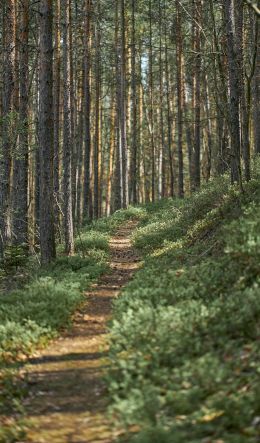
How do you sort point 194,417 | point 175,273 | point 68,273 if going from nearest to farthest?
1. point 194,417
2. point 175,273
3. point 68,273

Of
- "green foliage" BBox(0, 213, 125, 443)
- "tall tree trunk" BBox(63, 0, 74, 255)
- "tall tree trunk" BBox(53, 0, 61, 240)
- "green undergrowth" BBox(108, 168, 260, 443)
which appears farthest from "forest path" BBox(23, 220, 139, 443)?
"tall tree trunk" BBox(53, 0, 61, 240)

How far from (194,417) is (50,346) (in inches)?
139

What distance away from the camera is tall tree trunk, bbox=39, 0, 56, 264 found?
12305mm

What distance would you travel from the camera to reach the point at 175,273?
936 cm

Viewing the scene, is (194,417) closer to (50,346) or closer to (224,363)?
(224,363)

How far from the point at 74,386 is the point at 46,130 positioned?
25.6 feet

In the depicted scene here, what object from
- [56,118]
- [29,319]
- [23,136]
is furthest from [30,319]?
[56,118]

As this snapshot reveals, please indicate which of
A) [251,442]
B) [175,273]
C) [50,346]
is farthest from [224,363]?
[175,273]

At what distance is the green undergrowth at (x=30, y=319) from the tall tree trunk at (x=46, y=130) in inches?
32.2

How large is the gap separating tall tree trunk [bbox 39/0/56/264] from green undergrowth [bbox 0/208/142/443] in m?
0.82

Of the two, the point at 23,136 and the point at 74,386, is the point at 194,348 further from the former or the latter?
the point at 23,136

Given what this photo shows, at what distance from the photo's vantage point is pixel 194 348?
5.87 meters

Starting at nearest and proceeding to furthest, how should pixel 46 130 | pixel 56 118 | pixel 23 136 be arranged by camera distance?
pixel 46 130, pixel 23 136, pixel 56 118

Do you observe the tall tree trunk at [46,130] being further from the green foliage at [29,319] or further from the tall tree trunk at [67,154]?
the tall tree trunk at [67,154]
